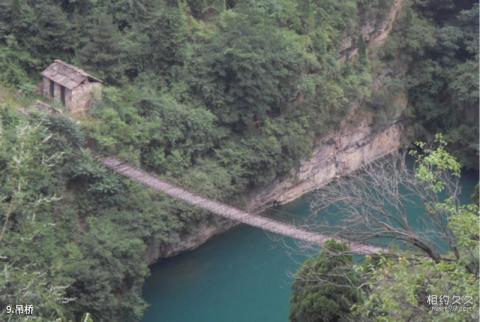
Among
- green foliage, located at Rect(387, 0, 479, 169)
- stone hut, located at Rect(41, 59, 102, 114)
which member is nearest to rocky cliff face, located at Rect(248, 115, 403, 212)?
green foliage, located at Rect(387, 0, 479, 169)

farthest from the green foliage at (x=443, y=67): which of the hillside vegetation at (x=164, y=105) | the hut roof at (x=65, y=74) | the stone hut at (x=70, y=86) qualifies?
the hut roof at (x=65, y=74)

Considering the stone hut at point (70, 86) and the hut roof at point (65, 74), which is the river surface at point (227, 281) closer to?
the stone hut at point (70, 86)

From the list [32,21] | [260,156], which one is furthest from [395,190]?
[32,21]

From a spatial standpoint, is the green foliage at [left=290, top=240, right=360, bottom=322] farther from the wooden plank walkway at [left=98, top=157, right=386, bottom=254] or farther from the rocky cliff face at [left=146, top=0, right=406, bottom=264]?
the rocky cliff face at [left=146, top=0, right=406, bottom=264]

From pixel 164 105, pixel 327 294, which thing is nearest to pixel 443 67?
pixel 164 105

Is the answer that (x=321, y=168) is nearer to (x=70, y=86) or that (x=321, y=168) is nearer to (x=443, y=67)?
(x=443, y=67)
